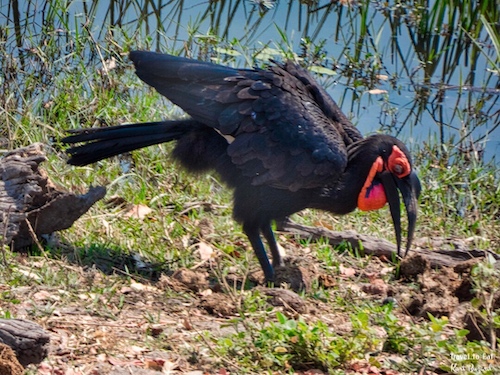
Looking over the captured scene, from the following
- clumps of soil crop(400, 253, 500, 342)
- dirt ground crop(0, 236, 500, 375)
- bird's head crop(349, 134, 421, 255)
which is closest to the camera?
dirt ground crop(0, 236, 500, 375)

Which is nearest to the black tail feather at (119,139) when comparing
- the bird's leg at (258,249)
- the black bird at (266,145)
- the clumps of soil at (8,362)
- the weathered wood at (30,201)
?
the black bird at (266,145)

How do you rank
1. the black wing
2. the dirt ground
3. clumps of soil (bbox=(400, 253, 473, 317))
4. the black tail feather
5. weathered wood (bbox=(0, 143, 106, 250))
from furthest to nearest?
1. the black tail feather
2. the black wing
3. weathered wood (bbox=(0, 143, 106, 250))
4. clumps of soil (bbox=(400, 253, 473, 317))
5. the dirt ground

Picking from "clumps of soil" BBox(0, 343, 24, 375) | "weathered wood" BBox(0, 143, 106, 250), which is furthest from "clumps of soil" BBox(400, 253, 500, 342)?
"clumps of soil" BBox(0, 343, 24, 375)

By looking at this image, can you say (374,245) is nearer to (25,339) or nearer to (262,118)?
(262,118)

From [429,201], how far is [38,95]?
9.29 ft

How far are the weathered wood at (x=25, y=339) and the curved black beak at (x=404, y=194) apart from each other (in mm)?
2282

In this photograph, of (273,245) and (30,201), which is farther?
(273,245)

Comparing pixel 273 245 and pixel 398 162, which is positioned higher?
pixel 398 162

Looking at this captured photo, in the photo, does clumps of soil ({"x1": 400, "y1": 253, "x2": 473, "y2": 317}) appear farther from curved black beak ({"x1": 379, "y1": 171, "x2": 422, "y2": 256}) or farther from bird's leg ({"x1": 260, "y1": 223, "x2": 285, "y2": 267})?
bird's leg ({"x1": 260, "y1": 223, "x2": 285, "y2": 267})

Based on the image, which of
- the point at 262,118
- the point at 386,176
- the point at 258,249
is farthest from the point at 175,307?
the point at 386,176

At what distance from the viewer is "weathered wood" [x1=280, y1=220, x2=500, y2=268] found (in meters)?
4.64

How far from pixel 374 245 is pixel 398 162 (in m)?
0.63

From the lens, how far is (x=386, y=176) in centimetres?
449

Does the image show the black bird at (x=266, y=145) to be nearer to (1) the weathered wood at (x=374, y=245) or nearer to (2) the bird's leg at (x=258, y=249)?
(2) the bird's leg at (x=258, y=249)
